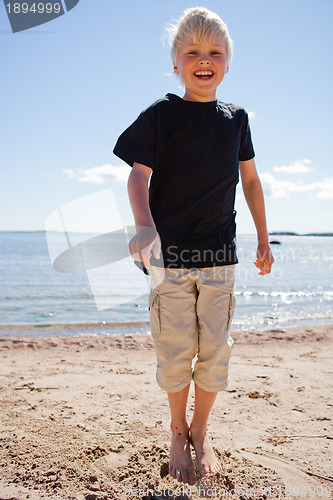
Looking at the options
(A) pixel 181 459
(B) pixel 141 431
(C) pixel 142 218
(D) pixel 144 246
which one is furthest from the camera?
(B) pixel 141 431

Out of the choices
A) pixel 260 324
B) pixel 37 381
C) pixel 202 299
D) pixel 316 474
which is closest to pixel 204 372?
pixel 202 299

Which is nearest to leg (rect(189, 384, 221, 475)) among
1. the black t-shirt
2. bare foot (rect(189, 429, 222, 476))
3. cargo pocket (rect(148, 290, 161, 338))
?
bare foot (rect(189, 429, 222, 476))

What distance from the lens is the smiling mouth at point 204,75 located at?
1989 mm

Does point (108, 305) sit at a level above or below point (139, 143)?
below

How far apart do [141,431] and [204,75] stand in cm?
198

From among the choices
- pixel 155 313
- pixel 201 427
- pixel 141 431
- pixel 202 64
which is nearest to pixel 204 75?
pixel 202 64

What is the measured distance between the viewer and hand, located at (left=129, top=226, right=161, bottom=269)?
4.97 feet

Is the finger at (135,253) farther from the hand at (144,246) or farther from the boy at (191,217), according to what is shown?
the boy at (191,217)

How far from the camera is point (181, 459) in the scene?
1900 mm

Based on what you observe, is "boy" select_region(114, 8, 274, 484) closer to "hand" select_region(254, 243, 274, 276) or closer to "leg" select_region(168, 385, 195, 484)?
"leg" select_region(168, 385, 195, 484)

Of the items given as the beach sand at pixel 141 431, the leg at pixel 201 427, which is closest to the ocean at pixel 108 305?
the beach sand at pixel 141 431

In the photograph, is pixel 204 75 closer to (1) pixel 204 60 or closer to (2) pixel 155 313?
(1) pixel 204 60

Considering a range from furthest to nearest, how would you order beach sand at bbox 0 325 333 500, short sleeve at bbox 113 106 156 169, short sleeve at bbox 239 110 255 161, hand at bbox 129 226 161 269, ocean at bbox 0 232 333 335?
ocean at bbox 0 232 333 335 < short sleeve at bbox 239 110 255 161 < short sleeve at bbox 113 106 156 169 < beach sand at bbox 0 325 333 500 < hand at bbox 129 226 161 269

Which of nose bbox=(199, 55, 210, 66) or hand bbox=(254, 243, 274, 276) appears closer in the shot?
nose bbox=(199, 55, 210, 66)
